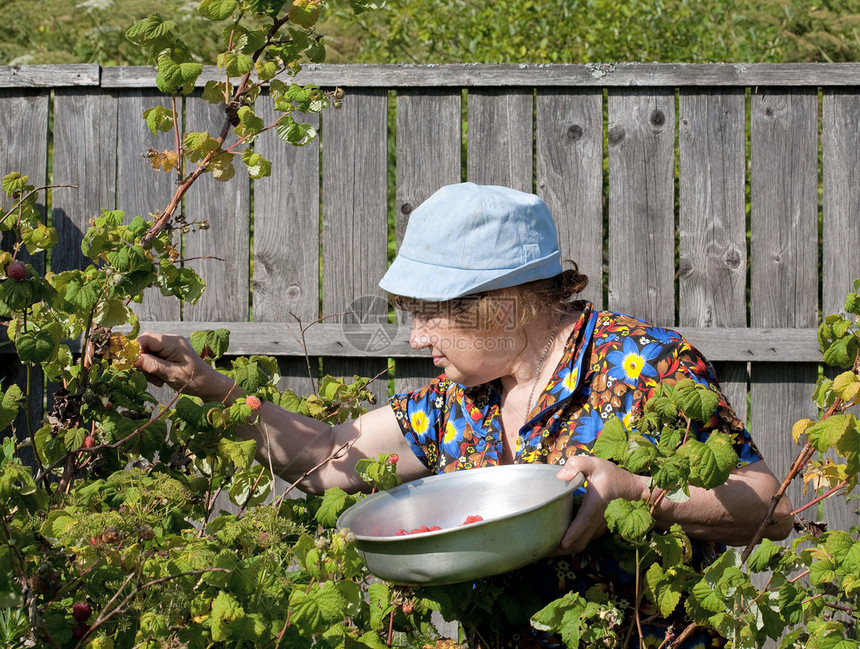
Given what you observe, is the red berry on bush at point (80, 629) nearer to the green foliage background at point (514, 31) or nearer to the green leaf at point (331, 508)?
the green leaf at point (331, 508)

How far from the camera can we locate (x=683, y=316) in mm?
3139

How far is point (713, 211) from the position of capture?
3135 mm

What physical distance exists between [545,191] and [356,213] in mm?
680

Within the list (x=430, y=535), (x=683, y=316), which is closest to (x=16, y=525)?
(x=430, y=535)

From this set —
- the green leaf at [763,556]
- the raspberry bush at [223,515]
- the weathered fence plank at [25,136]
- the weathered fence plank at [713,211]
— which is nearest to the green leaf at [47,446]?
the raspberry bush at [223,515]

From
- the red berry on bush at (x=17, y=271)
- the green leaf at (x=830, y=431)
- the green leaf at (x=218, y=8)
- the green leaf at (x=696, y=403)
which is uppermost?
the green leaf at (x=218, y=8)

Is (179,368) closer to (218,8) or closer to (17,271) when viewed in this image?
(17,271)

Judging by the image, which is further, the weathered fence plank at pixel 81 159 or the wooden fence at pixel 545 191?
the weathered fence plank at pixel 81 159

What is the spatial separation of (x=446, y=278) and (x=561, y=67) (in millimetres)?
1490

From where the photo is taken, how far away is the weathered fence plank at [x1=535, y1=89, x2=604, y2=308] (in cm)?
315

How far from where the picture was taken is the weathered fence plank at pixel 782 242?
10.2 feet

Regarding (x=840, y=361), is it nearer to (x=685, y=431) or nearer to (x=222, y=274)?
(x=685, y=431)

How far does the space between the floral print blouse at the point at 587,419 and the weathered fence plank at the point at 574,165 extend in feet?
3.18

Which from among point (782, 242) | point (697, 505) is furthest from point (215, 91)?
point (782, 242)
